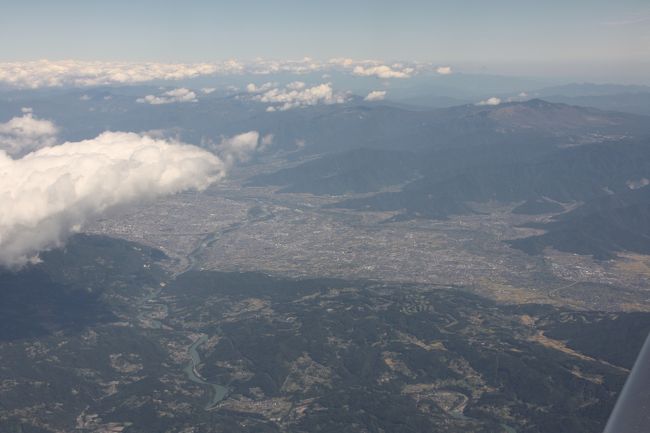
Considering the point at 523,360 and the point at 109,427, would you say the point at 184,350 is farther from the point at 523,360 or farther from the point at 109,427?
the point at 523,360

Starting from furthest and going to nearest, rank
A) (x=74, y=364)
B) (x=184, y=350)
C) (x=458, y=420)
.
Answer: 1. (x=184, y=350)
2. (x=74, y=364)
3. (x=458, y=420)

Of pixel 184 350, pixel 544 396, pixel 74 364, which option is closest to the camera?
pixel 544 396

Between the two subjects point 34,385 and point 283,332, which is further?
point 283,332

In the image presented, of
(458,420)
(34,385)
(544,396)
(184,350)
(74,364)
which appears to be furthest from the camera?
(184,350)

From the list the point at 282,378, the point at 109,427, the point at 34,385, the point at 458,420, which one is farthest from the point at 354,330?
the point at 34,385

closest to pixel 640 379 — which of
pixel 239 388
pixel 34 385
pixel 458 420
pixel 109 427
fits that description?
pixel 458 420

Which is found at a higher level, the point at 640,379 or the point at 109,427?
the point at 640,379

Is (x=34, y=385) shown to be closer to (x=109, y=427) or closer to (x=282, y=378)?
(x=109, y=427)

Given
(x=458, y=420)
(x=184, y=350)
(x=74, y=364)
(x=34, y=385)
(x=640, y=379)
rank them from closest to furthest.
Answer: (x=640, y=379) → (x=458, y=420) → (x=34, y=385) → (x=74, y=364) → (x=184, y=350)

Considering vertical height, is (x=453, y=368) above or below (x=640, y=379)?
below
